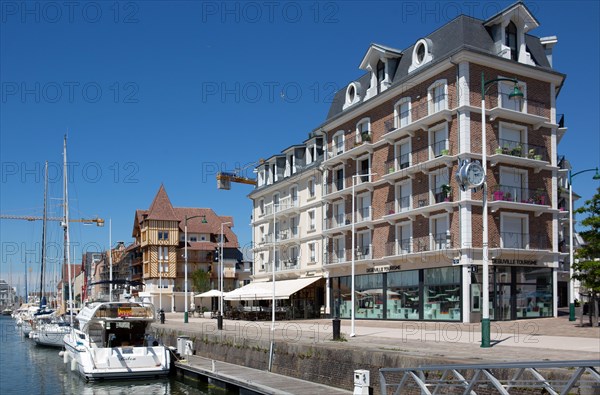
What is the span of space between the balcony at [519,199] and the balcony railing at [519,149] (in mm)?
1881

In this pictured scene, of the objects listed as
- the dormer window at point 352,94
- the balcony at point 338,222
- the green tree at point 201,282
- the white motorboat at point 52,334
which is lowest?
the white motorboat at point 52,334

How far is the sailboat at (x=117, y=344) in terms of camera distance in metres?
27.3

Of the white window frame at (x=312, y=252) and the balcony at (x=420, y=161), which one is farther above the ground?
the balcony at (x=420, y=161)

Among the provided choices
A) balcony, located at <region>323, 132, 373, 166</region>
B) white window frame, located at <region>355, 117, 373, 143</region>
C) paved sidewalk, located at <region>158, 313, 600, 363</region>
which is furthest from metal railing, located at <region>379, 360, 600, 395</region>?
white window frame, located at <region>355, 117, 373, 143</region>

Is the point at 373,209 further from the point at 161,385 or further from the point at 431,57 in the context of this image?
the point at 161,385

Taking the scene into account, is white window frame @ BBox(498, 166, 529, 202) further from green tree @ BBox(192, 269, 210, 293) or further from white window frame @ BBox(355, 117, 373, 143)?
green tree @ BBox(192, 269, 210, 293)

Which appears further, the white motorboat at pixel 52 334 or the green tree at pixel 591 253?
the white motorboat at pixel 52 334

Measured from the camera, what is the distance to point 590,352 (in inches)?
677

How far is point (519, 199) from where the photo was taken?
119ft

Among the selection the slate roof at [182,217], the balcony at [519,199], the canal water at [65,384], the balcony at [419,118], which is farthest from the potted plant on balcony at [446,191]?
the slate roof at [182,217]

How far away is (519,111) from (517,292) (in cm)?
1015

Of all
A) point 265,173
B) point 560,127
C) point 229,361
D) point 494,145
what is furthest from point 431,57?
point 265,173

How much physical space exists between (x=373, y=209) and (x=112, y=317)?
63.1 ft

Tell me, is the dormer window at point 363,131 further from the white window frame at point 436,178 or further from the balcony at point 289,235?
the balcony at point 289,235
